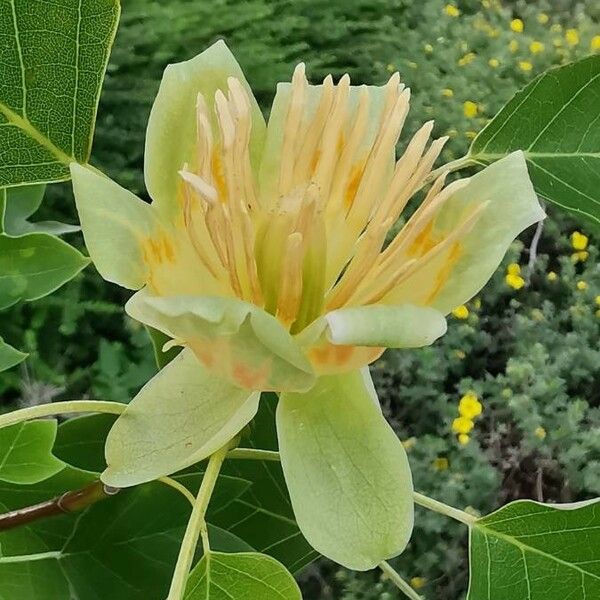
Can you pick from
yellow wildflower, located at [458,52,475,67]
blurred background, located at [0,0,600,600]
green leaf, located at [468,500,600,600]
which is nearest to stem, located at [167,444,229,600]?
green leaf, located at [468,500,600,600]

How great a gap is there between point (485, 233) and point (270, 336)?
10 centimetres

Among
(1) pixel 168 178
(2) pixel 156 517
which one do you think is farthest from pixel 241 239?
(2) pixel 156 517

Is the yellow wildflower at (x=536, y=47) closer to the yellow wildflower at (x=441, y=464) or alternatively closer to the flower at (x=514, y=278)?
the flower at (x=514, y=278)

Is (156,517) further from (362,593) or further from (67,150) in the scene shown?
(362,593)

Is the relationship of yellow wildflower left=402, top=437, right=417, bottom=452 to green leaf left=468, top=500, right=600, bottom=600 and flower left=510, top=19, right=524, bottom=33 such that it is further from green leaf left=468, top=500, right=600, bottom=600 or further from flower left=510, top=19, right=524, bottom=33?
flower left=510, top=19, right=524, bottom=33

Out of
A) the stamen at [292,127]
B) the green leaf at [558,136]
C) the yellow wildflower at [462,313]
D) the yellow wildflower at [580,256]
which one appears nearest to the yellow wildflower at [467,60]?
the yellow wildflower at [580,256]

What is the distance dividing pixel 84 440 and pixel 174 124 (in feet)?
0.62

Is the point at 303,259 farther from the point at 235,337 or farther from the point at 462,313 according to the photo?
the point at 462,313

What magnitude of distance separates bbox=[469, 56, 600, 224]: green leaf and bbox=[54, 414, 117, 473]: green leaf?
23 centimetres

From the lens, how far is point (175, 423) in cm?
35

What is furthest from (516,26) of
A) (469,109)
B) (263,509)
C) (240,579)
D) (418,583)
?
(240,579)

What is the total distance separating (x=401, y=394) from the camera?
1438mm

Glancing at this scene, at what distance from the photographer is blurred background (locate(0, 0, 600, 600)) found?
4.40 ft

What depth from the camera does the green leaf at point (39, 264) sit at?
53 centimetres
